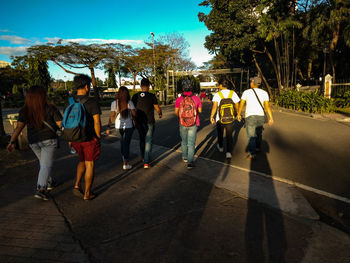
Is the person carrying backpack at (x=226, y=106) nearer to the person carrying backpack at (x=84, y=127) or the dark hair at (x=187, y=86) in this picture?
the dark hair at (x=187, y=86)

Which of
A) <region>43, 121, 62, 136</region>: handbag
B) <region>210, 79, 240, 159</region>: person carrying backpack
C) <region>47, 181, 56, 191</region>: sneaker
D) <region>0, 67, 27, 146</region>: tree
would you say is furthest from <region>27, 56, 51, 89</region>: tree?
<region>43, 121, 62, 136</region>: handbag

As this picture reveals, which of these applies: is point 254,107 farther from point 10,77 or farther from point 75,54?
point 10,77

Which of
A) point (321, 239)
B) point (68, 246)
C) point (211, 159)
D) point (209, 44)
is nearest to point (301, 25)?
point (209, 44)

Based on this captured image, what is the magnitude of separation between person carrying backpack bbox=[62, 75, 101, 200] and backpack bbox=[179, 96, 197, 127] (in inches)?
67.9

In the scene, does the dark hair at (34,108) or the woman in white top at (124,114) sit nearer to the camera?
the dark hair at (34,108)

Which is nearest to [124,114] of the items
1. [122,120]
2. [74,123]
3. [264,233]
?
[122,120]

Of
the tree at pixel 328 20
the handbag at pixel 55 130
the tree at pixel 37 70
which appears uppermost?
the tree at pixel 328 20

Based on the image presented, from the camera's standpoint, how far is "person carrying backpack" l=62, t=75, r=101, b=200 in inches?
128

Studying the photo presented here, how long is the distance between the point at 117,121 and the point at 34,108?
1.53 metres

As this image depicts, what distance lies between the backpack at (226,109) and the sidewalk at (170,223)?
1277 mm

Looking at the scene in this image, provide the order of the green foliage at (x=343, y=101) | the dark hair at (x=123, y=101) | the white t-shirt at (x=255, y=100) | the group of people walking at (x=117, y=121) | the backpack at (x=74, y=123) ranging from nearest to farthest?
the backpack at (x=74, y=123) < the group of people walking at (x=117, y=121) < the dark hair at (x=123, y=101) < the white t-shirt at (x=255, y=100) < the green foliage at (x=343, y=101)

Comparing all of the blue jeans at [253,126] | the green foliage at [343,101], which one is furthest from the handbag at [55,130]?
the green foliage at [343,101]

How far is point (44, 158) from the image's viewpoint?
360cm

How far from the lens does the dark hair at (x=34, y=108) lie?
11.5ft
